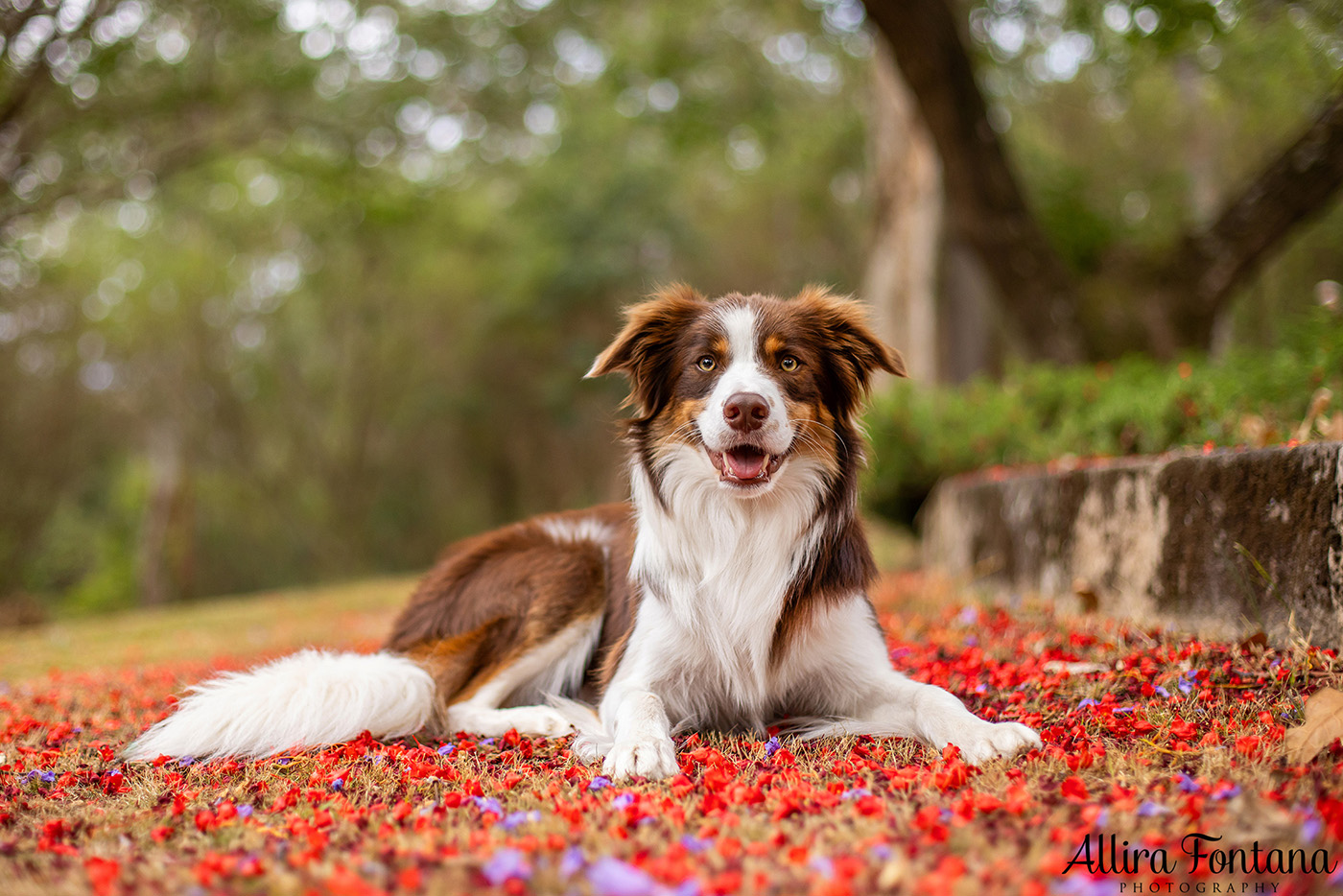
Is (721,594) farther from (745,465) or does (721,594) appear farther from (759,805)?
(759,805)

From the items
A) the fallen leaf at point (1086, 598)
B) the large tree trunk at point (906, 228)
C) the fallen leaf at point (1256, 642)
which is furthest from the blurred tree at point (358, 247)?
the fallen leaf at point (1256, 642)

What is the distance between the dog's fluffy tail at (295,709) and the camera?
10.0 ft

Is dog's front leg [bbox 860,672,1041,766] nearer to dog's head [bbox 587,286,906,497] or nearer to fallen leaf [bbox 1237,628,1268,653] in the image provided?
dog's head [bbox 587,286,906,497]

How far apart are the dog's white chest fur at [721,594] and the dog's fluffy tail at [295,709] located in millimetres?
911

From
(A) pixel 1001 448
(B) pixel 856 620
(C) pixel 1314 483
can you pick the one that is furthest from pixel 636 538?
(A) pixel 1001 448

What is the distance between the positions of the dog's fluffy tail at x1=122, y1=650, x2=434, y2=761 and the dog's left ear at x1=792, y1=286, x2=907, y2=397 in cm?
204

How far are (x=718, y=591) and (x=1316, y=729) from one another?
1787 millimetres

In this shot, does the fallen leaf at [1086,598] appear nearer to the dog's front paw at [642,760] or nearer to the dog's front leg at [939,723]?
the dog's front leg at [939,723]

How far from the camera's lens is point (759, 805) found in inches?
89.6

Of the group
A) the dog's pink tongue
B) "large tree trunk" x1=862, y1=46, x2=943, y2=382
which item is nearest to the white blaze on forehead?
the dog's pink tongue

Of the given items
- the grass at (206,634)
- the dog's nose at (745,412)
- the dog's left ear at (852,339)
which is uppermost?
the dog's left ear at (852,339)

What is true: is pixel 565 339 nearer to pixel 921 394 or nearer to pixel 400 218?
pixel 400 218

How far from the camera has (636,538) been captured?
3.57 metres

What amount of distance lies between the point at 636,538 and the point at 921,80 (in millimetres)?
5814
